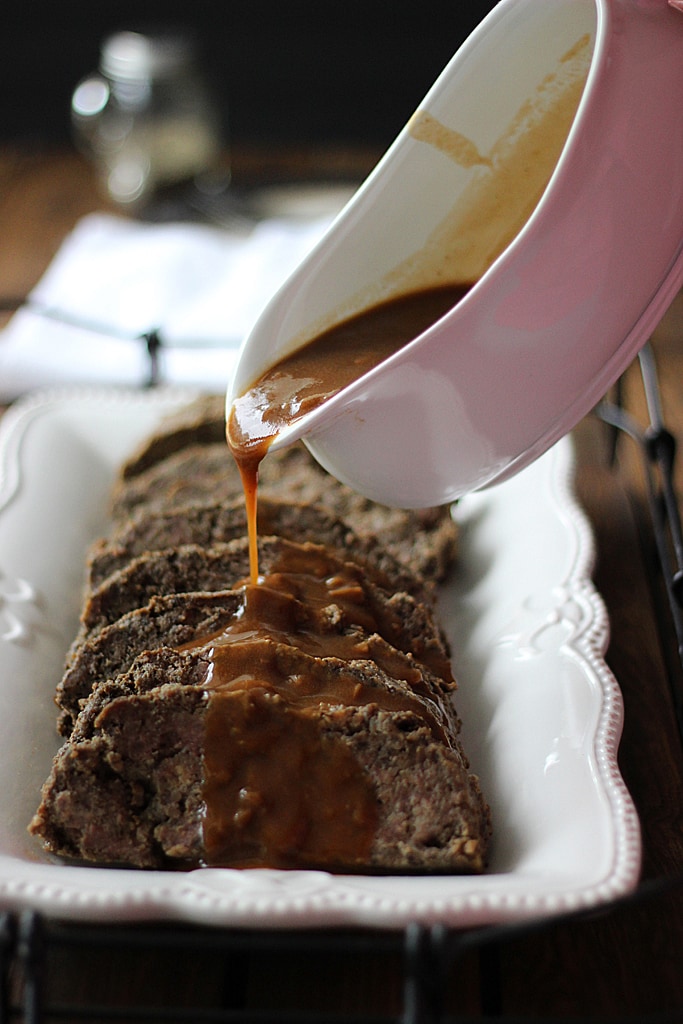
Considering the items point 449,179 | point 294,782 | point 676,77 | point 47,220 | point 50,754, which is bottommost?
point 50,754

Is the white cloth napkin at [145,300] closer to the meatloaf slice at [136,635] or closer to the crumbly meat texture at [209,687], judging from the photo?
the crumbly meat texture at [209,687]

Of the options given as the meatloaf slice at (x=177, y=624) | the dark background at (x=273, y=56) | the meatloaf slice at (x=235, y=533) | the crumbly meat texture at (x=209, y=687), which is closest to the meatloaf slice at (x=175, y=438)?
the crumbly meat texture at (x=209, y=687)

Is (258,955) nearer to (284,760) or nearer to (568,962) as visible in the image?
(284,760)

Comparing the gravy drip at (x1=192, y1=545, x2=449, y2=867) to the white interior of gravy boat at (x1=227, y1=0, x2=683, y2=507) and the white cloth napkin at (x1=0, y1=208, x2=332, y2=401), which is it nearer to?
the white interior of gravy boat at (x1=227, y1=0, x2=683, y2=507)

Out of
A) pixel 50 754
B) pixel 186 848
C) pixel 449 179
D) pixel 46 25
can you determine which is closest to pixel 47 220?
pixel 46 25

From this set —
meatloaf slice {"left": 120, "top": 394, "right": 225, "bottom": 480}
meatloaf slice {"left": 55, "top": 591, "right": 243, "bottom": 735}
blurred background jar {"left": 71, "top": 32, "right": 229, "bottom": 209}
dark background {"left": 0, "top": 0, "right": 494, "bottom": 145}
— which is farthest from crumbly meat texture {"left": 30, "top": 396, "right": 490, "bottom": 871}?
dark background {"left": 0, "top": 0, "right": 494, "bottom": 145}

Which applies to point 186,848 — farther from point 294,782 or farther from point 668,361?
point 668,361
